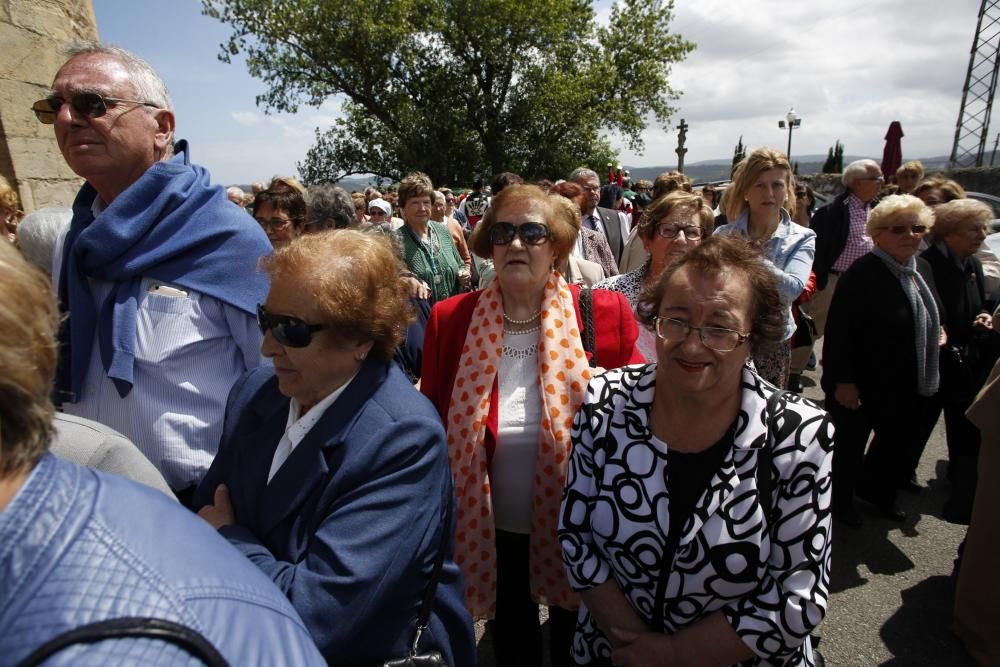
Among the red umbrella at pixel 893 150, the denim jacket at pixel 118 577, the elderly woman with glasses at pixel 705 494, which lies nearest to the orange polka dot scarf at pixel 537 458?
the elderly woman with glasses at pixel 705 494

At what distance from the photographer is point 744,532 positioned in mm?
1524

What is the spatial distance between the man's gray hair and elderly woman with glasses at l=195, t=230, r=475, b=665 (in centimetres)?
91

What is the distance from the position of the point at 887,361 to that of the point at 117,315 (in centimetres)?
378

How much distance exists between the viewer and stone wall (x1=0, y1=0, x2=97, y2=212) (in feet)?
13.5

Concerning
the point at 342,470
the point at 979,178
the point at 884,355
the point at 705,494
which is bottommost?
the point at 884,355

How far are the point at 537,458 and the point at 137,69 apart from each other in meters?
1.92

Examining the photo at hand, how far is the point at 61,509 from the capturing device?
0.67 meters

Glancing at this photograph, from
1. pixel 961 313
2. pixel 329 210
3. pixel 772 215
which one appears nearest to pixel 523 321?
pixel 772 215

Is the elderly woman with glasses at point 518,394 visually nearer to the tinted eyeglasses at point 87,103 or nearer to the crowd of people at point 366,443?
the crowd of people at point 366,443

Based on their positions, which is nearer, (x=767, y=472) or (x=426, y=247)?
(x=767, y=472)

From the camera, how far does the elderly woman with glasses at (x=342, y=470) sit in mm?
1316

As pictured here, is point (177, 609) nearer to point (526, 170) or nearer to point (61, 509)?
point (61, 509)

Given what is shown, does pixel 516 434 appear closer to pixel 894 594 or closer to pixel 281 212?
pixel 894 594

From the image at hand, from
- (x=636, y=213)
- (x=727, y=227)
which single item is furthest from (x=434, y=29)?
(x=727, y=227)
